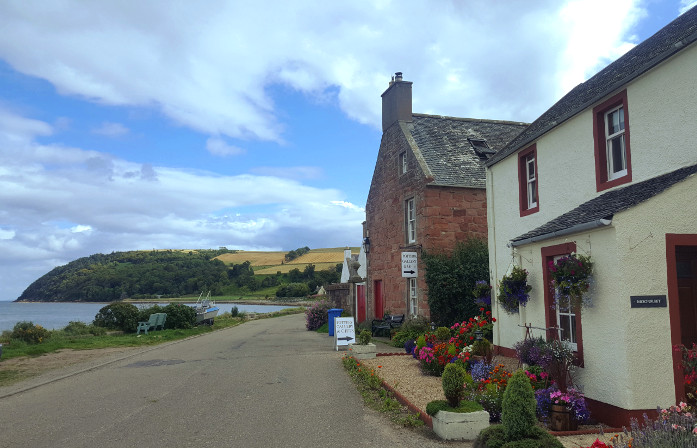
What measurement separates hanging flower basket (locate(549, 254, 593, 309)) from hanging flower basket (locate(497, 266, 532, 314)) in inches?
78.1

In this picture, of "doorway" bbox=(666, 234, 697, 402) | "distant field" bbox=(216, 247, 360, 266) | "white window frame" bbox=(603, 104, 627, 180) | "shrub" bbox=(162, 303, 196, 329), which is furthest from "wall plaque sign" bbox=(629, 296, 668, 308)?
"distant field" bbox=(216, 247, 360, 266)

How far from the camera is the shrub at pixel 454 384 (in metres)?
6.88

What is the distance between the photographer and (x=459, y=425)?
265 inches

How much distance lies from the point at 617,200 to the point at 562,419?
3.38m

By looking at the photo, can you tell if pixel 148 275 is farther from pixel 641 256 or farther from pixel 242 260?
pixel 641 256

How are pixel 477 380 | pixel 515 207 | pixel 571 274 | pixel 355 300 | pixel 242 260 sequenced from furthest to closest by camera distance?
1. pixel 242 260
2. pixel 355 300
3. pixel 515 207
4. pixel 477 380
5. pixel 571 274

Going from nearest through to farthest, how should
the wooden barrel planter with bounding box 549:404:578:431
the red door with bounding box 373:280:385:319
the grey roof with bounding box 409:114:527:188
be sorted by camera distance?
1. the wooden barrel planter with bounding box 549:404:578:431
2. the grey roof with bounding box 409:114:527:188
3. the red door with bounding box 373:280:385:319

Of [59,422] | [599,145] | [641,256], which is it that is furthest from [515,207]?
[59,422]

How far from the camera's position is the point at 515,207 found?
12.8 metres

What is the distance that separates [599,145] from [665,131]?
1.53m

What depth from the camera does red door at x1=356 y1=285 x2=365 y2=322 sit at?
90.1ft

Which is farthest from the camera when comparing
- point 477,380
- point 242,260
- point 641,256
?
point 242,260

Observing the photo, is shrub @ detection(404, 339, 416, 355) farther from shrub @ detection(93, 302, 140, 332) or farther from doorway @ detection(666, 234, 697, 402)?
shrub @ detection(93, 302, 140, 332)

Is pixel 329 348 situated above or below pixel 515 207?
below
